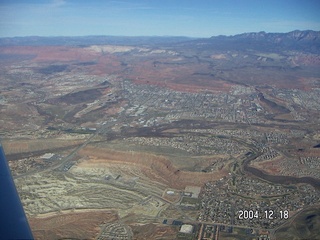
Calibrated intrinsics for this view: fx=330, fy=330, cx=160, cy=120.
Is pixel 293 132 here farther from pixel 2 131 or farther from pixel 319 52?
pixel 319 52

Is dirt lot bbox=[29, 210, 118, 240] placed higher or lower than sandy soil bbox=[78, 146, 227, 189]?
lower

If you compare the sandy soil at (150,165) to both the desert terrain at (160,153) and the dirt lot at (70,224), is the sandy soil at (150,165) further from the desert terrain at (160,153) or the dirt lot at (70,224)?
the dirt lot at (70,224)

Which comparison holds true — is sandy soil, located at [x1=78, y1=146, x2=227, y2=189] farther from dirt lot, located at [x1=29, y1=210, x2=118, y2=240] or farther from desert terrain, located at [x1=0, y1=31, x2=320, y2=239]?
dirt lot, located at [x1=29, y1=210, x2=118, y2=240]

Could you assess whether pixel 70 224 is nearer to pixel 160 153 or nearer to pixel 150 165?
pixel 150 165

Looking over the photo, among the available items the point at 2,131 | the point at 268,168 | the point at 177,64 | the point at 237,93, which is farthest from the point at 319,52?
the point at 2,131

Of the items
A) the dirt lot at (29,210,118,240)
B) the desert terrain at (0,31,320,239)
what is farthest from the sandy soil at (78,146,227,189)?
the dirt lot at (29,210,118,240)

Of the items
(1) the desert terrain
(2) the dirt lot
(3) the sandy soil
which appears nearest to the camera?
(2) the dirt lot

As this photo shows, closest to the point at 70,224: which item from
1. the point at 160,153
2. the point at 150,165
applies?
the point at 150,165

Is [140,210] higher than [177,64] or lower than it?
lower

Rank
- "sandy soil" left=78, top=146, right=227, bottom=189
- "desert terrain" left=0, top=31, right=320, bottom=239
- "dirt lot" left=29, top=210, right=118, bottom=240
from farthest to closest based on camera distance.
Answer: "sandy soil" left=78, top=146, right=227, bottom=189 < "desert terrain" left=0, top=31, right=320, bottom=239 < "dirt lot" left=29, top=210, right=118, bottom=240

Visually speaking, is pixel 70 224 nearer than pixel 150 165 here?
Yes

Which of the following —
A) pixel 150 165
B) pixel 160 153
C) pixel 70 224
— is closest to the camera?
pixel 70 224
